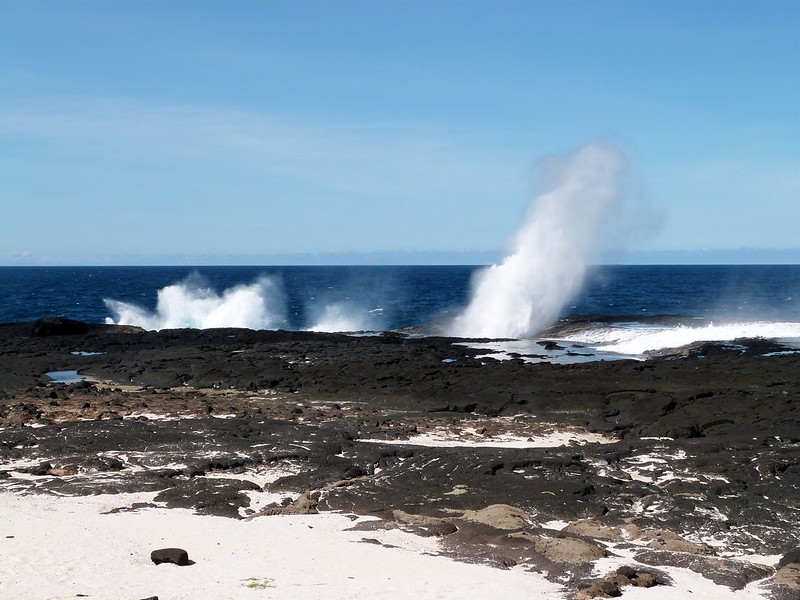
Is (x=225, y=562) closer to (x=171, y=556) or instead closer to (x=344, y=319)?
(x=171, y=556)

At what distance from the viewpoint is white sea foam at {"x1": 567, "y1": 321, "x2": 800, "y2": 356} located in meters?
36.3

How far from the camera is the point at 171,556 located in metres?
10.1

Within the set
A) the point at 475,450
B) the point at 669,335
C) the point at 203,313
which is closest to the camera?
the point at 475,450

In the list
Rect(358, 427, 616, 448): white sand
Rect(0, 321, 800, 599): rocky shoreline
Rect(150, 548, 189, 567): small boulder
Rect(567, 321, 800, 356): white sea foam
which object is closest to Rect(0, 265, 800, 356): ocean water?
Rect(567, 321, 800, 356): white sea foam

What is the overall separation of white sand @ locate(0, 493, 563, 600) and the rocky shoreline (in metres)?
0.50

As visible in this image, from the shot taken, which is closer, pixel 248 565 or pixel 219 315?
pixel 248 565

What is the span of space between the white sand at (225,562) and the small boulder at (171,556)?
0.13 metres

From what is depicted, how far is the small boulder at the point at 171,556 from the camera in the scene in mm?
10055

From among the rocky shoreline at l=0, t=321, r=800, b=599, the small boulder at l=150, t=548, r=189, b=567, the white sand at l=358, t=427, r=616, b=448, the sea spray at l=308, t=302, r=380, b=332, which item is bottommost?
the sea spray at l=308, t=302, r=380, b=332

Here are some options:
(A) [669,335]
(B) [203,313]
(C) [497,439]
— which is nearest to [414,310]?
(B) [203,313]

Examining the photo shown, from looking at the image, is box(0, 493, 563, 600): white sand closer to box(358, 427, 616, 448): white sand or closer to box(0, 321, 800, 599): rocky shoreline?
box(0, 321, 800, 599): rocky shoreline

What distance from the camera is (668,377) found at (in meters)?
24.0

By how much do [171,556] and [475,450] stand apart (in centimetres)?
729

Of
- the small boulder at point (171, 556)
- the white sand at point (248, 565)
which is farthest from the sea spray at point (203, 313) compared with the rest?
the small boulder at point (171, 556)
